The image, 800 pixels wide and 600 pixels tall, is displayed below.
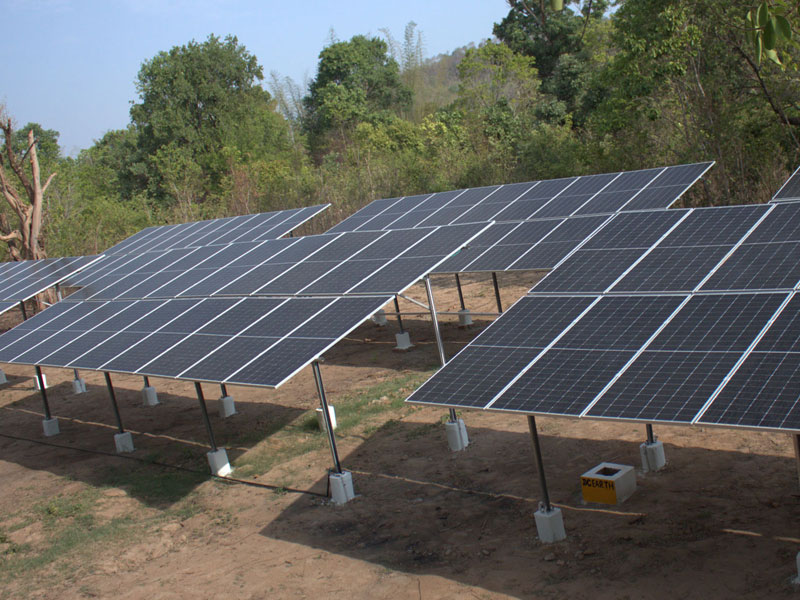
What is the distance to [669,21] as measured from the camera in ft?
69.9

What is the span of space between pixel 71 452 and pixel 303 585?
879 cm

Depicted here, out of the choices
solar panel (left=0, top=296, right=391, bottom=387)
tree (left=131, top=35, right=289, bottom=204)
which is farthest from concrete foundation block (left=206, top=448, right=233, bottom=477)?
tree (left=131, top=35, right=289, bottom=204)

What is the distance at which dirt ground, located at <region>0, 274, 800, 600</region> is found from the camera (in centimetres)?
786

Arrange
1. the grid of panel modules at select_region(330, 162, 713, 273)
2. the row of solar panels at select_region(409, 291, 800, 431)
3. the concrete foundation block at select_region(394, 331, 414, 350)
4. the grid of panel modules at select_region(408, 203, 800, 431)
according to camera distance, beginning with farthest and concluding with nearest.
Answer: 1. the concrete foundation block at select_region(394, 331, 414, 350)
2. the grid of panel modules at select_region(330, 162, 713, 273)
3. the grid of panel modules at select_region(408, 203, 800, 431)
4. the row of solar panels at select_region(409, 291, 800, 431)

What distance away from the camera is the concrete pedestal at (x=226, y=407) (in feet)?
51.6

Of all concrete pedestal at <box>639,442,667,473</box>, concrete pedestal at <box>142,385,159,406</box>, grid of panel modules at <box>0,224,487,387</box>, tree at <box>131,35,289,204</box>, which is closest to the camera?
concrete pedestal at <box>639,442,667,473</box>

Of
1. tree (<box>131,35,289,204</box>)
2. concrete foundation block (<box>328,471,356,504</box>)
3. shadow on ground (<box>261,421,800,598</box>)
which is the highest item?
tree (<box>131,35,289,204</box>)

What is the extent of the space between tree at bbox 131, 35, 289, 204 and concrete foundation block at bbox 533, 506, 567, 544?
46.0 m

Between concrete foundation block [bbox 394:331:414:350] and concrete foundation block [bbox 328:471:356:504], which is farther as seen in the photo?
concrete foundation block [bbox 394:331:414:350]

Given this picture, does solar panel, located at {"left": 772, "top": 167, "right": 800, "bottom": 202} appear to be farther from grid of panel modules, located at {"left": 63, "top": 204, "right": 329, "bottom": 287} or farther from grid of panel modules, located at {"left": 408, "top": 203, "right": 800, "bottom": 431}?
grid of panel modules, located at {"left": 63, "top": 204, "right": 329, "bottom": 287}

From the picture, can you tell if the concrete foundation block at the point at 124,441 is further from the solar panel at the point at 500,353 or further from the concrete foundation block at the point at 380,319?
the solar panel at the point at 500,353

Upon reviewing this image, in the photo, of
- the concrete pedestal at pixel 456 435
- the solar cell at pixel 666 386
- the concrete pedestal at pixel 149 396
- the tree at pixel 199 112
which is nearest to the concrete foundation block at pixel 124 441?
the concrete pedestal at pixel 149 396

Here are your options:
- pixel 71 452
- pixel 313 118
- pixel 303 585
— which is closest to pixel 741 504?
pixel 303 585

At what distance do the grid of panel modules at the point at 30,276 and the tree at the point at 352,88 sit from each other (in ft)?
123
